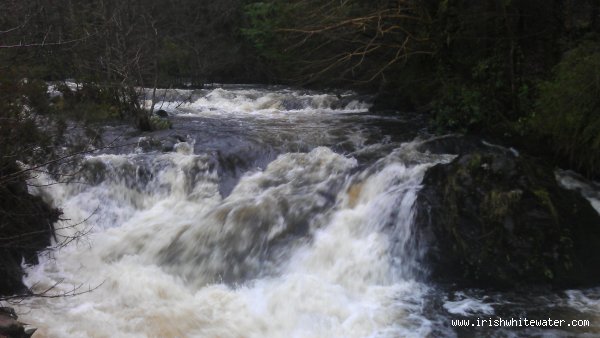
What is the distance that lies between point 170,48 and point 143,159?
38.0 feet

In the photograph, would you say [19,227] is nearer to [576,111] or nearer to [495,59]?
[576,111]

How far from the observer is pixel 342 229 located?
6590mm

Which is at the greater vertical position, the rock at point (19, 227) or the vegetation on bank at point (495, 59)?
the vegetation on bank at point (495, 59)

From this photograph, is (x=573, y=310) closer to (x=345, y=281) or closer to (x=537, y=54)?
(x=345, y=281)

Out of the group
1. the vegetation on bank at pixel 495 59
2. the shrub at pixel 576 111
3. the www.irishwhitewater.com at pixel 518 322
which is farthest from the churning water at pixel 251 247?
the shrub at pixel 576 111

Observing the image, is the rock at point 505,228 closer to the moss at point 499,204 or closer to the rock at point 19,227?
the moss at point 499,204

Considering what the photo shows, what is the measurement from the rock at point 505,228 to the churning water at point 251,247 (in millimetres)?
249

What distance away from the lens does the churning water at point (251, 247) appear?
5.07m

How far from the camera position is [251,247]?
6.48 m

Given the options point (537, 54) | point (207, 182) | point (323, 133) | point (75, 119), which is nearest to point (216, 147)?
point (207, 182)

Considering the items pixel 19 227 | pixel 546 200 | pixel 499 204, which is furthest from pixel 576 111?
pixel 19 227

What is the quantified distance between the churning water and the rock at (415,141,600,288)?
25 cm

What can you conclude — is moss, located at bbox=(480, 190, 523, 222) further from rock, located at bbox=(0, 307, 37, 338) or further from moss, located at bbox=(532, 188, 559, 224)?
rock, located at bbox=(0, 307, 37, 338)

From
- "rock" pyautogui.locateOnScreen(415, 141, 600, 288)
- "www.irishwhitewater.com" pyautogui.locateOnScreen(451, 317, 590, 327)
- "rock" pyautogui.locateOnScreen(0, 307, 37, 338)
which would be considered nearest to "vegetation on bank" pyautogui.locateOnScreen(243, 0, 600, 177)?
"rock" pyautogui.locateOnScreen(415, 141, 600, 288)
